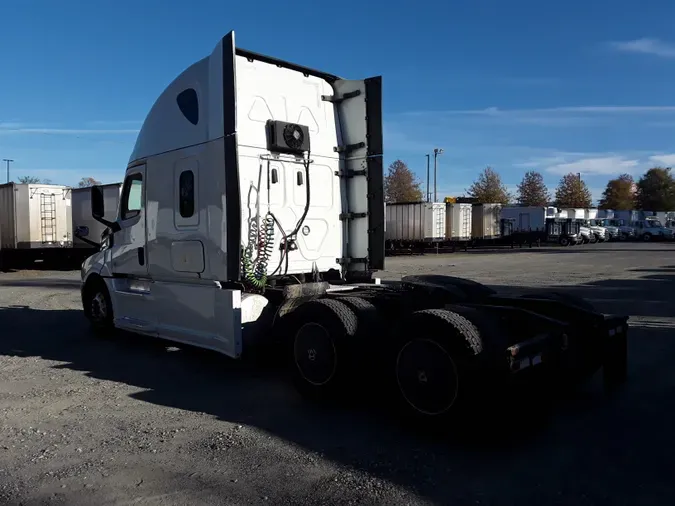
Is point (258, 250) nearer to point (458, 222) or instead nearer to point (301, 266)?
point (301, 266)

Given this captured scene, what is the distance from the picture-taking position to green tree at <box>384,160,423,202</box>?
84.7 metres

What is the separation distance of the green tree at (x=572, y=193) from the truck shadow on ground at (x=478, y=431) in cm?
9242

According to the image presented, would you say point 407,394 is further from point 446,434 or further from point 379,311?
point 379,311

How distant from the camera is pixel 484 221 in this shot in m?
44.5

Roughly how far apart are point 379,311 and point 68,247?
71.2 feet

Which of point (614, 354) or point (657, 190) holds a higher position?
point (657, 190)

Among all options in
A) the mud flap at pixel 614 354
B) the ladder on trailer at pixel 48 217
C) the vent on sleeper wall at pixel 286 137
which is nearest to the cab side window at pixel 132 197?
the vent on sleeper wall at pixel 286 137

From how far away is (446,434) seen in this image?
15.4ft

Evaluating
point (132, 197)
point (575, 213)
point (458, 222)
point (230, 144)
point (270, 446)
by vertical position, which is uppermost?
point (575, 213)

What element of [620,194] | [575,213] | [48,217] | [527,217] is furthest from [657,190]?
[48,217]

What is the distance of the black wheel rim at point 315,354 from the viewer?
5.45 metres

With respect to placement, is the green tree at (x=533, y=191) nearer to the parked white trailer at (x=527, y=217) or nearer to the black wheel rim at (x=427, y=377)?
the parked white trailer at (x=527, y=217)

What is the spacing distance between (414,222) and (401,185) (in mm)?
48758

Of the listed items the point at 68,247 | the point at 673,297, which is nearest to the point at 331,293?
the point at 673,297
